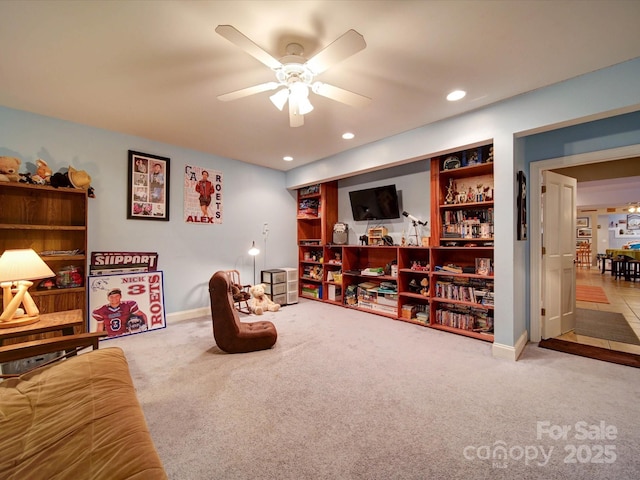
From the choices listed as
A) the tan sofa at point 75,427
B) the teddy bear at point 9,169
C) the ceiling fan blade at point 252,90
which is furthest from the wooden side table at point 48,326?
the ceiling fan blade at point 252,90

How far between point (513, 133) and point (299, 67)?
2.15m

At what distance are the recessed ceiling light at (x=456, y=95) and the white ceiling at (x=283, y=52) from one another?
0.08 meters

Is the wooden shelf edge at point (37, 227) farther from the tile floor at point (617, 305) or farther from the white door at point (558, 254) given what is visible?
the tile floor at point (617, 305)

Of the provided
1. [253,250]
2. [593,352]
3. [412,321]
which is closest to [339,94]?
[253,250]

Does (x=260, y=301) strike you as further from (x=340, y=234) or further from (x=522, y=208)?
(x=522, y=208)

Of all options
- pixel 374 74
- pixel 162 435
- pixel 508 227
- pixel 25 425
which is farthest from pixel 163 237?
pixel 508 227

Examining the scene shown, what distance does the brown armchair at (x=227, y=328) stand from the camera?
268cm

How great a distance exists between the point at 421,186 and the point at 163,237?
3823mm

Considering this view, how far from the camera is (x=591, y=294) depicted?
564 centimetres

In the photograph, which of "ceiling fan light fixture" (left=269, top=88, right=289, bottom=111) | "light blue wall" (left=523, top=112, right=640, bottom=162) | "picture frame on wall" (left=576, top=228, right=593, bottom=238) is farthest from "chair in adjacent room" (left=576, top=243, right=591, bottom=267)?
"ceiling fan light fixture" (left=269, top=88, right=289, bottom=111)

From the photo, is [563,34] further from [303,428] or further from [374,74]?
[303,428]

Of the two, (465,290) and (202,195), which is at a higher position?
(202,195)

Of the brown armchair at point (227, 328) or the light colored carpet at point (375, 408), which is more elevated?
the brown armchair at point (227, 328)
